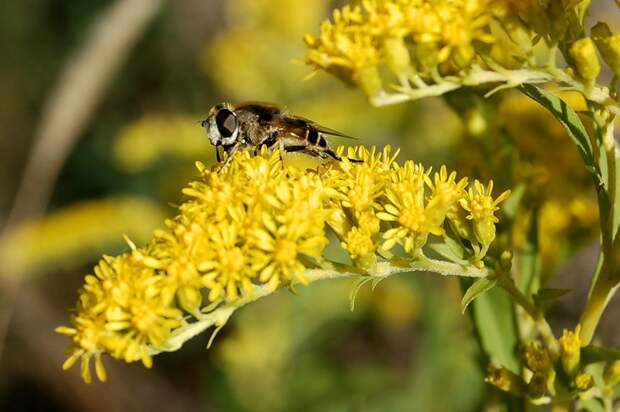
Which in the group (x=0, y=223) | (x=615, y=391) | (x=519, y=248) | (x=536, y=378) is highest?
(x=0, y=223)

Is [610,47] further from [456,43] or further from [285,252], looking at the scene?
[285,252]

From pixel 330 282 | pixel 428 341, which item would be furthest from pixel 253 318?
pixel 428 341

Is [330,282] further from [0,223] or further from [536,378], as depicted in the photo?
[0,223]

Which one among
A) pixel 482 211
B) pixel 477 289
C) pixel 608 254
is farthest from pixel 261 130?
pixel 608 254

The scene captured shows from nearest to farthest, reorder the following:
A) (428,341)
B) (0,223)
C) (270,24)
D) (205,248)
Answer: (205,248) → (428,341) → (270,24) → (0,223)

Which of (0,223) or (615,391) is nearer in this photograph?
(615,391)

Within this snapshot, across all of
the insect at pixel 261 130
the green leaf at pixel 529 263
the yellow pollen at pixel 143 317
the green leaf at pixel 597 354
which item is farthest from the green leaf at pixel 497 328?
the yellow pollen at pixel 143 317

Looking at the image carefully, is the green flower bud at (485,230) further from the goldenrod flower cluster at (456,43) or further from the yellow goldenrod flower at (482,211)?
the goldenrod flower cluster at (456,43)
